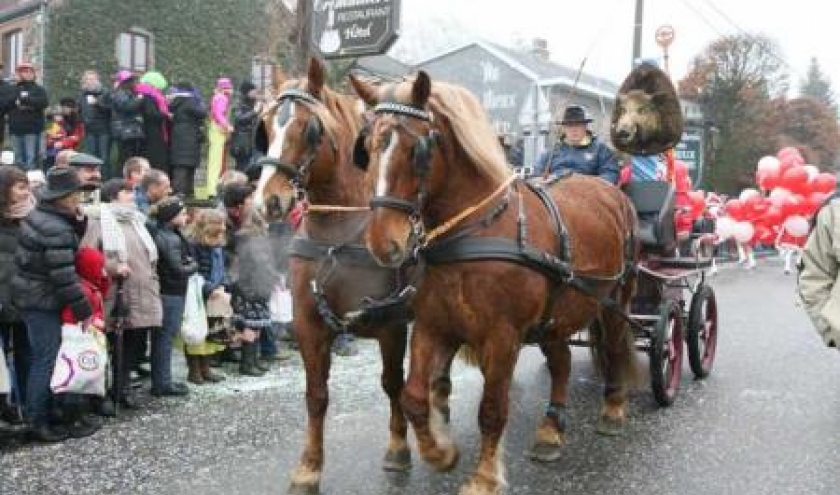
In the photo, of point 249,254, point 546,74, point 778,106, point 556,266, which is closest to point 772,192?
point 249,254

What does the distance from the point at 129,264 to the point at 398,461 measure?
2590 millimetres

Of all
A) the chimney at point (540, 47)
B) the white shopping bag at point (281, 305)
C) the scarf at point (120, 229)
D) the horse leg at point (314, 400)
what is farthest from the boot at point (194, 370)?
the chimney at point (540, 47)

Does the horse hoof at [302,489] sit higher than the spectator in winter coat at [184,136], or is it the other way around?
the spectator in winter coat at [184,136]

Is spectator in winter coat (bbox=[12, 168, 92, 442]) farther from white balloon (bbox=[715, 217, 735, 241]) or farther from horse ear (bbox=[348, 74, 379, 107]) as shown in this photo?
white balloon (bbox=[715, 217, 735, 241])

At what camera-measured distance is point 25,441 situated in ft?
17.8

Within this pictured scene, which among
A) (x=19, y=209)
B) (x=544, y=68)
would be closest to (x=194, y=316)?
(x=19, y=209)

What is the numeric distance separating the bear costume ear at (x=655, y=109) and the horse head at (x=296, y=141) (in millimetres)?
2753

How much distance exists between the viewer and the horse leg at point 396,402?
482cm

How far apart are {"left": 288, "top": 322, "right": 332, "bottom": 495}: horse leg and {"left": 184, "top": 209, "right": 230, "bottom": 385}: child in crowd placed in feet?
8.98

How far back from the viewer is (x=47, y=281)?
17.6 ft

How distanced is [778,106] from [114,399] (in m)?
43.2

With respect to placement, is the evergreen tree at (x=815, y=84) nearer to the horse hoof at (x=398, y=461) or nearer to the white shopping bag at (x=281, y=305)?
the white shopping bag at (x=281, y=305)

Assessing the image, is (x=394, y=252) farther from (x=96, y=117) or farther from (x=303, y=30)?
(x=96, y=117)

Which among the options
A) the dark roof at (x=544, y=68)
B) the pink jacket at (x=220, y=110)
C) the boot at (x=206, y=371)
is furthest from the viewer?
the dark roof at (x=544, y=68)
